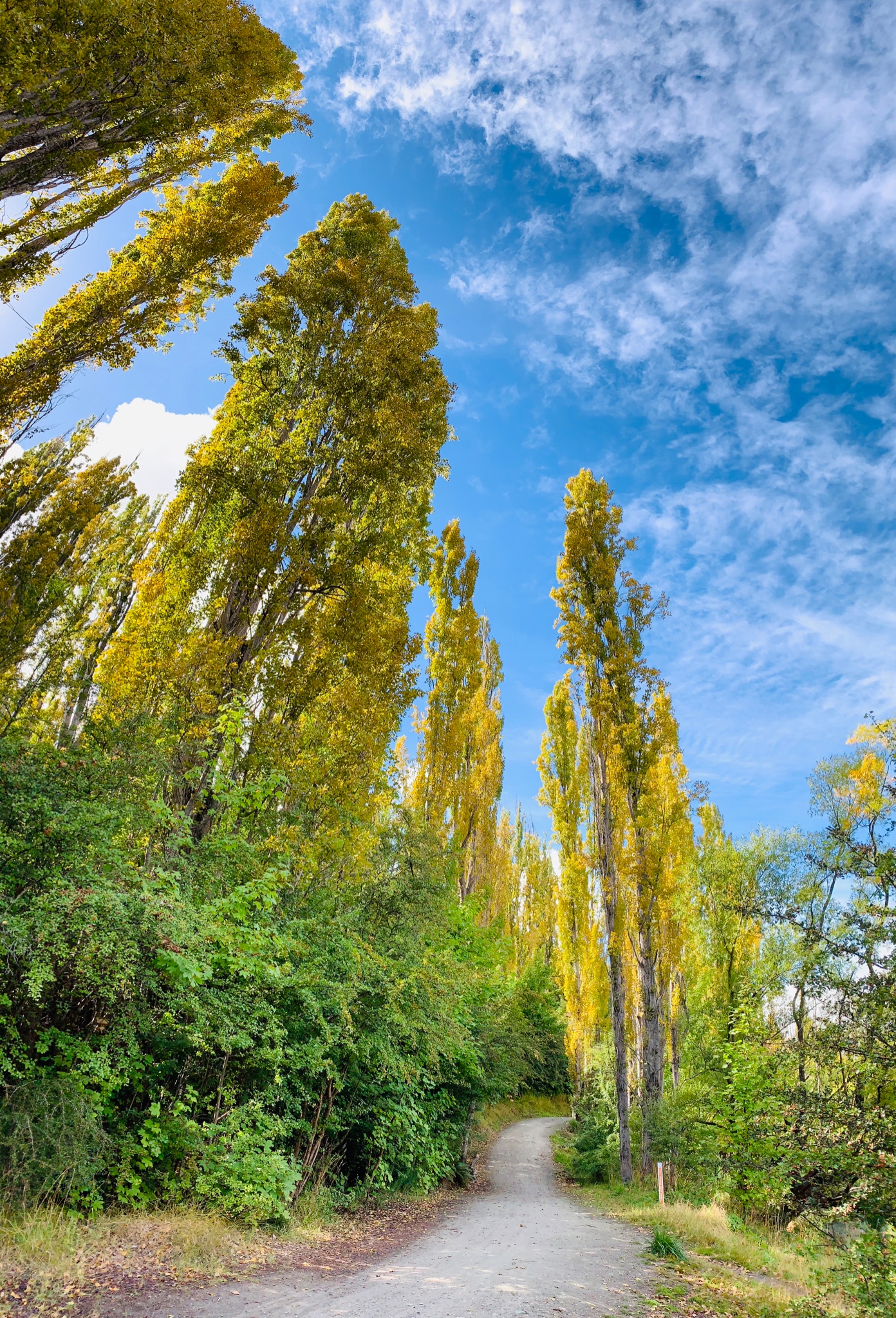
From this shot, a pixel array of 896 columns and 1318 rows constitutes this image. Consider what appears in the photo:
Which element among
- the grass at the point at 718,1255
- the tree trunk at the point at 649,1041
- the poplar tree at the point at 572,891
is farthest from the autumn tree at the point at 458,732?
the grass at the point at 718,1255

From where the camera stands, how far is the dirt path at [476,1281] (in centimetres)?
465

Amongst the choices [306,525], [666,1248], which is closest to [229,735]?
[306,525]

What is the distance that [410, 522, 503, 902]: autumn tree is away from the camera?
57.4 feet

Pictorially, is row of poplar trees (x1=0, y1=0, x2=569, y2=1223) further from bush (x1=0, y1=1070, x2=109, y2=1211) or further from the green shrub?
the green shrub

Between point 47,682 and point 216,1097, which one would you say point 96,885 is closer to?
point 216,1097

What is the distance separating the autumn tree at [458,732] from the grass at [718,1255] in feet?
23.7

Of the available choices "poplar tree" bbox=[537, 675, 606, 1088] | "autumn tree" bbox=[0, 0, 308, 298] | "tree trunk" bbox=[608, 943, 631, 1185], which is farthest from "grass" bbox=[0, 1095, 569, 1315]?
"poplar tree" bbox=[537, 675, 606, 1088]

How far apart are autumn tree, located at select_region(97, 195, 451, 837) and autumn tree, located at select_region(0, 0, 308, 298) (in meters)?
2.78

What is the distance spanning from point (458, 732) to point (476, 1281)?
12580mm

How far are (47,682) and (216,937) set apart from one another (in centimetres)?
956

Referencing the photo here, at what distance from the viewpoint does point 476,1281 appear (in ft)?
18.9

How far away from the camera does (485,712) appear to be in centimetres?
2050

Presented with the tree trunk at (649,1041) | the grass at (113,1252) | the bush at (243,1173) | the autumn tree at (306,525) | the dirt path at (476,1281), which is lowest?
the dirt path at (476,1281)

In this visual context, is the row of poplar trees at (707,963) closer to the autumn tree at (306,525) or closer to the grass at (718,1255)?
the grass at (718,1255)
